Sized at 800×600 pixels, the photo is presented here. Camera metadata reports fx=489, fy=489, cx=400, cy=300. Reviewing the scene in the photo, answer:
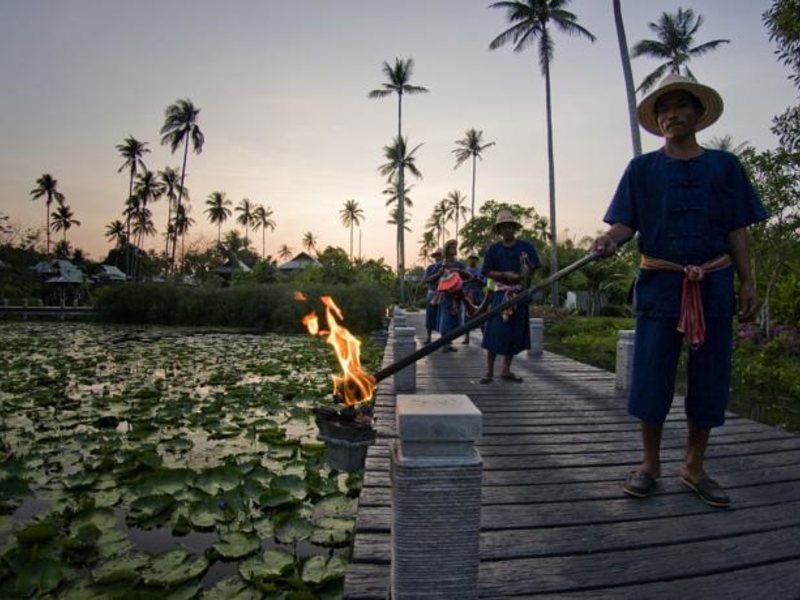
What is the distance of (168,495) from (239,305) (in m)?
19.9

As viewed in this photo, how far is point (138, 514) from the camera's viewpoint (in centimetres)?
327

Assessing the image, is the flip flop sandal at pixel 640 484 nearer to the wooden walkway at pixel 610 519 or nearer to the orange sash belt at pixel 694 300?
the wooden walkway at pixel 610 519

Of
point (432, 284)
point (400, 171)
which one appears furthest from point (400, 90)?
point (432, 284)

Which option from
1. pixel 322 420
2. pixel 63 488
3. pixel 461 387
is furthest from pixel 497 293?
pixel 63 488

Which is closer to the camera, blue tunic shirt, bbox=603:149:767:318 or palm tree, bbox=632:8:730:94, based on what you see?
blue tunic shirt, bbox=603:149:767:318

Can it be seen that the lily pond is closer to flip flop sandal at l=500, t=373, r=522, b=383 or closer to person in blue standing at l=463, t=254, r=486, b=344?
flip flop sandal at l=500, t=373, r=522, b=383

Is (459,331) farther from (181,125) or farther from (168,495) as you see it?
(181,125)

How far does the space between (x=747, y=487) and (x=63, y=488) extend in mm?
4640

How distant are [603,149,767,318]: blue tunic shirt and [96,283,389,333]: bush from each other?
56.2 feet

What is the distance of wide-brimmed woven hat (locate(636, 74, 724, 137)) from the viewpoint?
2584mm

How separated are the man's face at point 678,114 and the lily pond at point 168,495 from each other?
295 cm

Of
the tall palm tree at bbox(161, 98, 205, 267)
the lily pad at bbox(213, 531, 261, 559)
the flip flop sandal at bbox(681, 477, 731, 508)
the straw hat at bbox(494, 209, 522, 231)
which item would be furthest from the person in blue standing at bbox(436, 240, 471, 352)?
the tall palm tree at bbox(161, 98, 205, 267)

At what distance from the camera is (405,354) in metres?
6.21

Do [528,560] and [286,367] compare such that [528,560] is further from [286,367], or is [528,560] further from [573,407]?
[286,367]
